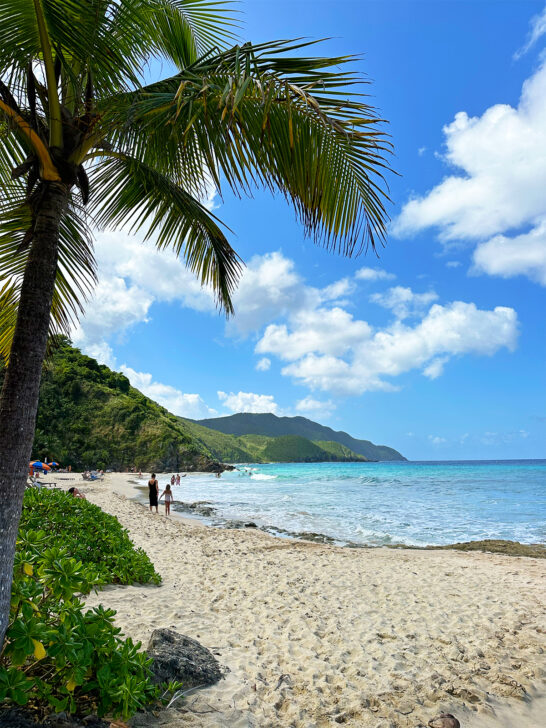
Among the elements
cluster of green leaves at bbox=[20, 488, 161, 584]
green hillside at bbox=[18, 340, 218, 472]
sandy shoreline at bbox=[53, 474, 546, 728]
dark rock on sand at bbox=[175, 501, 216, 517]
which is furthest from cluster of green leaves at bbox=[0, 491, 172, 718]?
green hillside at bbox=[18, 340, 218, 472]

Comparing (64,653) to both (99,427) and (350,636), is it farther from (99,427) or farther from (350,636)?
(99,427)

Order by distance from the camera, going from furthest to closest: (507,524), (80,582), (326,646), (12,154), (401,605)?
(507,524) → (401,605) → (326,646) → (12,154) → (80,582)

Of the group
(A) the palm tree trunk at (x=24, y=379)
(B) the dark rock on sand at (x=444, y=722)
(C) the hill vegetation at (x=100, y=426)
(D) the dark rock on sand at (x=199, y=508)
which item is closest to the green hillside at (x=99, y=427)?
(C) the hill vegetation at (x=100, y=426)

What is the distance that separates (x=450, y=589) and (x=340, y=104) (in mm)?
7726

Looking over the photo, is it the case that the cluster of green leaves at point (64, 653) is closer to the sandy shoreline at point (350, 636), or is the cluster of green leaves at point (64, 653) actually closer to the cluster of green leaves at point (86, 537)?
the sandy shoreline at point (350, 636)

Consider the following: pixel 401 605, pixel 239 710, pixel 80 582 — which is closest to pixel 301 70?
pixel 80 582

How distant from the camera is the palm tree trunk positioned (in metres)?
2.15

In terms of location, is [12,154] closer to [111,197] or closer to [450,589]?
[111,197]

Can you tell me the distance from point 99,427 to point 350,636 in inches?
2577

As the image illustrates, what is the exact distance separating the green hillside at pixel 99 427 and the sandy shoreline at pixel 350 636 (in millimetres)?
55847

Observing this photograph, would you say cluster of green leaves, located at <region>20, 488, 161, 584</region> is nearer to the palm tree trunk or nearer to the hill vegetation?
the palm tree trunk

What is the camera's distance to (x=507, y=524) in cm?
1839

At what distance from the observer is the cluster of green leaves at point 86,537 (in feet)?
18.9

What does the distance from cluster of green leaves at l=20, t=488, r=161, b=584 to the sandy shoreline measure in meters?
0.33
